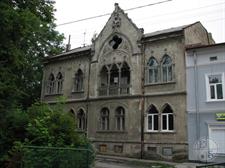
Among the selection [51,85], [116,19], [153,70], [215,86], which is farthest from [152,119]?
[51,85]

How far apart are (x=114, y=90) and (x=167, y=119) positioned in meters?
5.03

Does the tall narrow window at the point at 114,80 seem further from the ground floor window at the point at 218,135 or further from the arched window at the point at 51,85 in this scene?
the ground floor window at the point at 218,135

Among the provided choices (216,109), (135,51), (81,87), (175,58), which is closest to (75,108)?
(81,87)

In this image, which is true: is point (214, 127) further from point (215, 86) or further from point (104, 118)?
point (104, 118)

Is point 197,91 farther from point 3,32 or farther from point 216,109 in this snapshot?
point 3,32

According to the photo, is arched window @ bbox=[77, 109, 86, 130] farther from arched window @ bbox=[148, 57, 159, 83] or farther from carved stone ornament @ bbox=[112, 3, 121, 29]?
carved stone ornament @ bbox=[112, 3, 121, 29]

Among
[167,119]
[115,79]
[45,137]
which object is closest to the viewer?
[45,137]

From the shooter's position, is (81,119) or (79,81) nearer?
(81,119)

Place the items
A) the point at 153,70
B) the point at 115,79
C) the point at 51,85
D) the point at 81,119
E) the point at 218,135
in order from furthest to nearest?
the point at 51,85 → the point at 81,119 → the point at 115,79 → the point at 153,70 → the point at 218,135

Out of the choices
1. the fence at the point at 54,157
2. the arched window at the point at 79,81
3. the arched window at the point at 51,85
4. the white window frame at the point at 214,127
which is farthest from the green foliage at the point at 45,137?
the arched window at the point at 51,85

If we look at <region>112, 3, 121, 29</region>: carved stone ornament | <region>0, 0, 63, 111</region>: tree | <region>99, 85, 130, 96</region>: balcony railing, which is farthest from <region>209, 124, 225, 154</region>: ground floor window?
<region>0, 0, 63, 111</region>: tree

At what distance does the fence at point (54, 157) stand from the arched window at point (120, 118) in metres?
10.7

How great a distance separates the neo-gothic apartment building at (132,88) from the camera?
62.3 ft

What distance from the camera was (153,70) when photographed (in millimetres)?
20625
